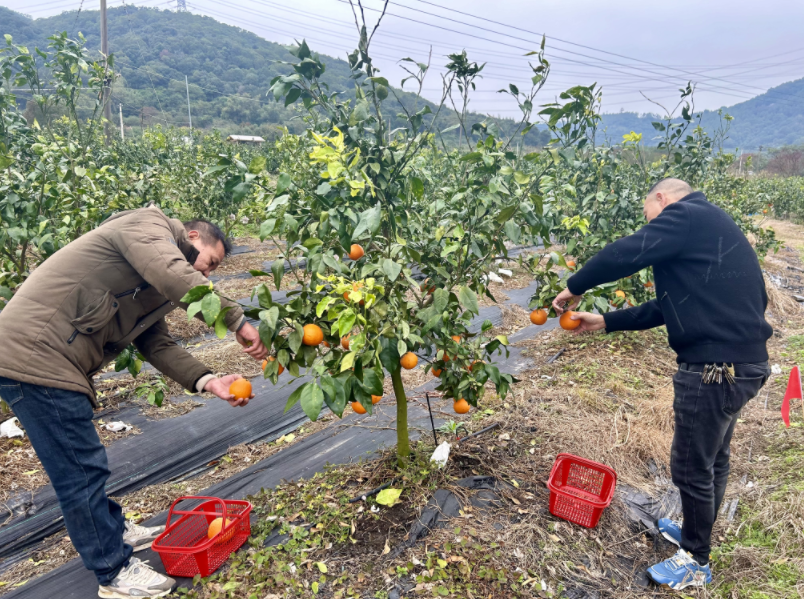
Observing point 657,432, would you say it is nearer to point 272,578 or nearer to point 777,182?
point 272,578

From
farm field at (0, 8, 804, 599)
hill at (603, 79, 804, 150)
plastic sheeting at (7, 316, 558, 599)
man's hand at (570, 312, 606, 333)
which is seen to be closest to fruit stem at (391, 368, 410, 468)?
farm field at (0, 8, 804, 599)

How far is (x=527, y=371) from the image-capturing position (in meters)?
4.44

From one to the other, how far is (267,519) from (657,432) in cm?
242

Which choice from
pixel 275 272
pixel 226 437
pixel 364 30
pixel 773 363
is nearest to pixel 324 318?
pixel 275 272

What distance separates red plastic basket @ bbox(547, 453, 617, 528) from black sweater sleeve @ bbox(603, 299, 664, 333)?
714 mm

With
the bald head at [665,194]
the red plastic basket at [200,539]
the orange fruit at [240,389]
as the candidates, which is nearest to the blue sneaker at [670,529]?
the bald head at [665,194]

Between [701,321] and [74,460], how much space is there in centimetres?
254

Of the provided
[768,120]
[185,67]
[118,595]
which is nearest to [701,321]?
[118,595]

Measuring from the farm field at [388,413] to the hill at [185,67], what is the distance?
23912 mm

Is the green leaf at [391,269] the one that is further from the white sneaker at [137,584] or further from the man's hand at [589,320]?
the white sneaker at [137,584]

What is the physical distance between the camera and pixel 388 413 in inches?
143

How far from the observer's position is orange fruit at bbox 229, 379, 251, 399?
1.97 m

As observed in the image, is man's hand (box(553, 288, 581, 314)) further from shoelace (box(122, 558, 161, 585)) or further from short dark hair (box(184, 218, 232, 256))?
shoelace (box(122, 558, 161, 585))

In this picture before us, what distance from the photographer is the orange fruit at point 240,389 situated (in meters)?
1.97
